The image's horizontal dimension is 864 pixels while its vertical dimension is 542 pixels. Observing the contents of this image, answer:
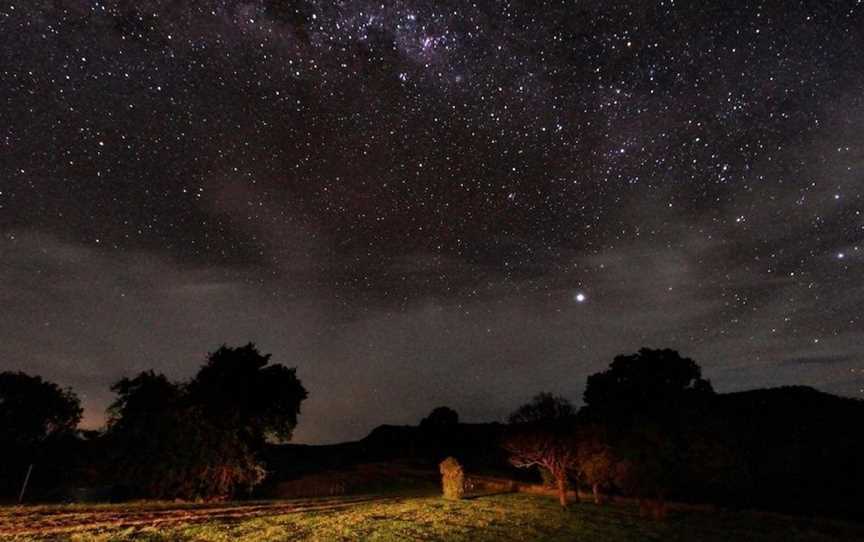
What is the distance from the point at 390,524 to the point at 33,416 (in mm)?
53964

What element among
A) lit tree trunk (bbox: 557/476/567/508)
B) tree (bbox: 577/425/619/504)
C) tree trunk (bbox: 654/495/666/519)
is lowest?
tree trunk (bbox: 654/495/666/519)

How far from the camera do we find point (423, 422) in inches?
4692

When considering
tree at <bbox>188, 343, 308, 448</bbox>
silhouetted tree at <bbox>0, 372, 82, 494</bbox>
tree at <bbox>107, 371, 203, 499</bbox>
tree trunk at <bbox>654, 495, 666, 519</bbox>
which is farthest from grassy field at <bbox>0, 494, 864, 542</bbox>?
silhouetted tree at <bbox>0, 372, 82, 494</bbox>

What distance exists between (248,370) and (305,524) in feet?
126

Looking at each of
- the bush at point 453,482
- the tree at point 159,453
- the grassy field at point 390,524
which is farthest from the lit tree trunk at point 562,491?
the tree at point 159,453

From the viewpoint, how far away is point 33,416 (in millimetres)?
59406

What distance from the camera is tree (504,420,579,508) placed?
4172 centimetres

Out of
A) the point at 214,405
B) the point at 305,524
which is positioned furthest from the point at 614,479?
the point at 214,405

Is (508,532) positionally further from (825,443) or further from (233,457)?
(825,443)

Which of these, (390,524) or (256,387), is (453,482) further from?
(256,387)

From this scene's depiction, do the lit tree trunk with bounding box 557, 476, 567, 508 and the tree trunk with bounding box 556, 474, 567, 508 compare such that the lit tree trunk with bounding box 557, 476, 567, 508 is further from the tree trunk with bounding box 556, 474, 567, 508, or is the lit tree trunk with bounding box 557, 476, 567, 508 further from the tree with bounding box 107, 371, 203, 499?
the tree with bounding box 107, 371, 203, 499

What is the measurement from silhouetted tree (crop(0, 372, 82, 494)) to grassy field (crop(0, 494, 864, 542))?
3440 centimetres

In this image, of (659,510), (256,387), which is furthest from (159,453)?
(659,510)

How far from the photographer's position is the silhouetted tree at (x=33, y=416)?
181 feet
